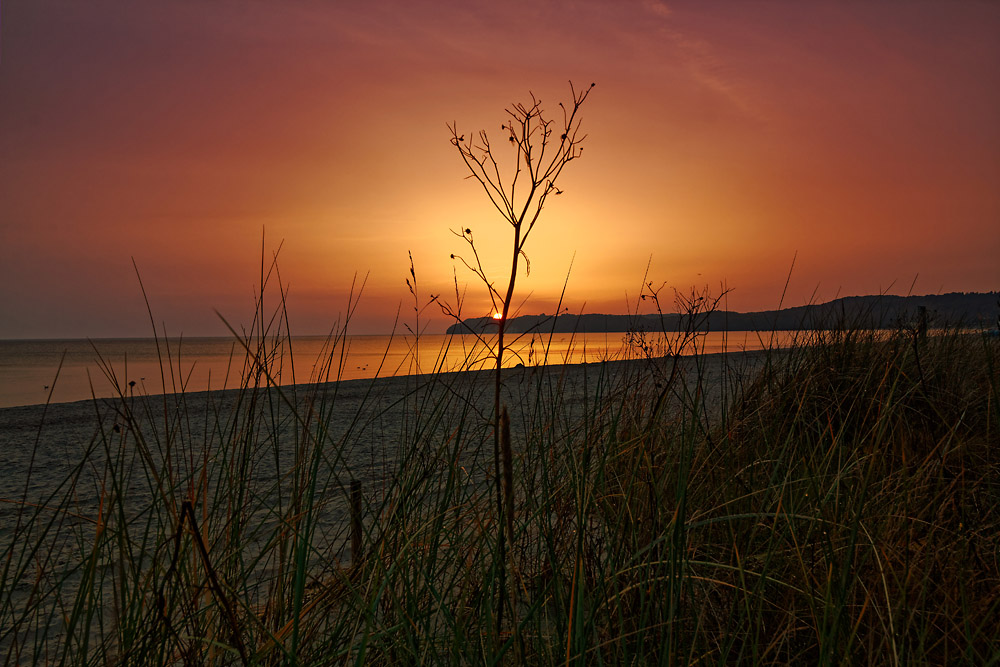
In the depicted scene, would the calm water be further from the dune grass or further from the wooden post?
the wooden post

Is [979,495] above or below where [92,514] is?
above

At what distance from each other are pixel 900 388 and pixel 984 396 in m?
0.35

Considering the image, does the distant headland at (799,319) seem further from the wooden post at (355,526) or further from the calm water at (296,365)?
the wooden post at (355,526)

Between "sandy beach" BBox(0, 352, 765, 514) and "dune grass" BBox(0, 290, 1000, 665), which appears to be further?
"sandy beach" BBox(0, 352, 765, 514)

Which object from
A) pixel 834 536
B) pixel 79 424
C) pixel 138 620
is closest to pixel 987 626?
pixel 834 536

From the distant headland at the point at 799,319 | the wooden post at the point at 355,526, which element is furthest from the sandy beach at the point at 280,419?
the wooden post at the point at 355,526

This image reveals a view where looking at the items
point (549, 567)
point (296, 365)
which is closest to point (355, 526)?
point (549, 567)

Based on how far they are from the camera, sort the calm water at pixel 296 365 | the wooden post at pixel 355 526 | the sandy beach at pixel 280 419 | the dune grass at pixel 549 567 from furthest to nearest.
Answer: the sandy beach at pixel 280 419 → the calm water at pixel 296 365 → the wooden post at pixel 355 526 → the dune grass at pixel 549 567

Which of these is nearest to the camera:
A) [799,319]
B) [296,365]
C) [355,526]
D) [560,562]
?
[560,562]

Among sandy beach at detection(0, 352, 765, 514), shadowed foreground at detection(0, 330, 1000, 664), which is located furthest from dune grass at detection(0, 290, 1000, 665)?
sandy beach at detection(0, 352, 765, 514)

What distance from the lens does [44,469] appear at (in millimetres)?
6418

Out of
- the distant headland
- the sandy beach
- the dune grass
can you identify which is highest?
the distant headland

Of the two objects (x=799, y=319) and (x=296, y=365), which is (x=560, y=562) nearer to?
(x=799, y=319)

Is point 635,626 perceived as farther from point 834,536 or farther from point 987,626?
point 987,626
